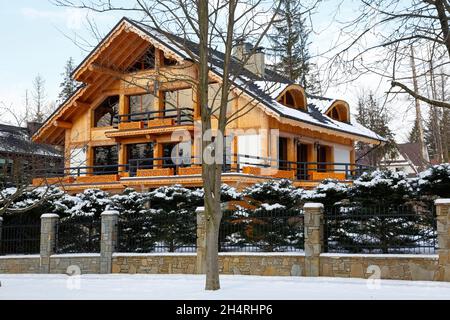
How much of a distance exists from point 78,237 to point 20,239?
231 centimetres

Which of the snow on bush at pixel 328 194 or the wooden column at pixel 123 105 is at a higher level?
the wooden column at pixel 123 105

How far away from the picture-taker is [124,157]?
30672mm

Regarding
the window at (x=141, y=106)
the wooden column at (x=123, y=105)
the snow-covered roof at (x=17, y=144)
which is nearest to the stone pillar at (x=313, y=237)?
the window at (x=141, y=106)

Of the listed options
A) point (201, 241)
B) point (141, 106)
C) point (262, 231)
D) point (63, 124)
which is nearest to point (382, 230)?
point (262, 231)

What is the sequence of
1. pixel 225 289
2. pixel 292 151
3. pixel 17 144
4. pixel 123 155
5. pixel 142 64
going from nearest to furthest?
pixel 225 289, pixel 292 151, pixel 123 155, pixel 142 64, pixel 17 144

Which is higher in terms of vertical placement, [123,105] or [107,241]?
[123,105]

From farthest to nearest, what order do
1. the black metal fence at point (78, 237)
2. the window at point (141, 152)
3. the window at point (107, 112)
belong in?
the window at point (107, 112)
the window at point (141, 152)
the black metal fence at point (78, 237)

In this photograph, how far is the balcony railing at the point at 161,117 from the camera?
2838 centimetres

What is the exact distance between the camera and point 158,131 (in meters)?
28.4

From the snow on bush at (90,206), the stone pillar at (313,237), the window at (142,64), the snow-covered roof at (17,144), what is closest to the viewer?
the stone pillar at (313,237)

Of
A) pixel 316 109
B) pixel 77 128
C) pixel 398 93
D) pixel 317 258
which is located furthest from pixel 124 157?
pixel 398 93

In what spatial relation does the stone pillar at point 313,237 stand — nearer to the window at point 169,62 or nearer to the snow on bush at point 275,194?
the snow on bush at point 275,194

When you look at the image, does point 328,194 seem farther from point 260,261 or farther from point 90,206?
point 90,206
